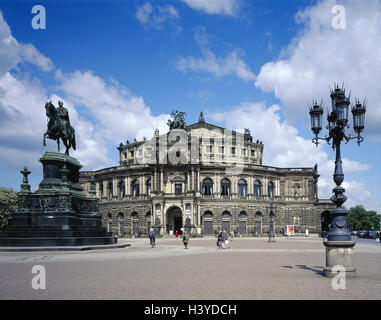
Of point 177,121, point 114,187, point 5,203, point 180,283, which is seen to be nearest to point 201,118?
point 177,121

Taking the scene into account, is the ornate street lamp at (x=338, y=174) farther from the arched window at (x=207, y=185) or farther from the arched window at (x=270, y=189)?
the arched window at (x=270, y=189)

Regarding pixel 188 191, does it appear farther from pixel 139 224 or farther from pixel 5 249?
pixel 5 249

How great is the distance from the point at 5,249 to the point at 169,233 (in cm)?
4386

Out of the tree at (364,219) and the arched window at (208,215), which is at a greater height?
the arched window at (208,215)

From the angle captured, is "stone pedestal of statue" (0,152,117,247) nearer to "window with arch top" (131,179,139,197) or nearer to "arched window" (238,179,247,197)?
"window with arch top" (131,179,139,197)

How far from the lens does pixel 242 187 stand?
70.8m

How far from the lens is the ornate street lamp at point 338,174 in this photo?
41.7 feet

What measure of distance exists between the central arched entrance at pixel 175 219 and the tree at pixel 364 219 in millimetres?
101360

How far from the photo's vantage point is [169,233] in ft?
214

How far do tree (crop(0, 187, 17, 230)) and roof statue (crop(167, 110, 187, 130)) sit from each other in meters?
31.4

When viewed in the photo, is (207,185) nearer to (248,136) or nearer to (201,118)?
(201,118)

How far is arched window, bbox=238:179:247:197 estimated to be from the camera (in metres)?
70.4

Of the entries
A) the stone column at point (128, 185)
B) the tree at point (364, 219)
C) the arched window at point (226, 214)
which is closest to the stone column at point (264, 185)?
the arched window at point (226, 214)

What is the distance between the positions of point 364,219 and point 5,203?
13363cm
